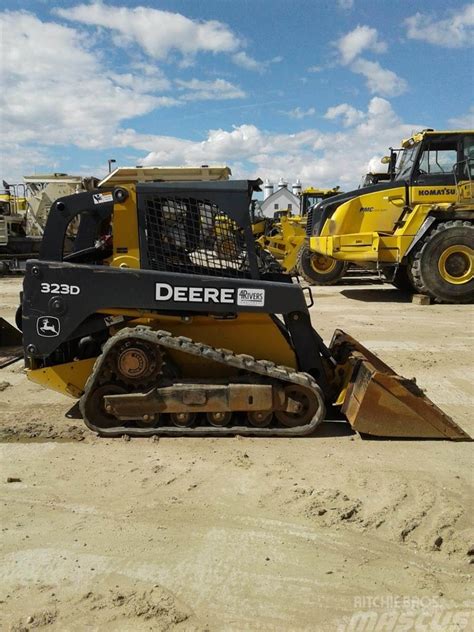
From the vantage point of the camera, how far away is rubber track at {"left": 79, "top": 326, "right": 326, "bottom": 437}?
398 centimetres

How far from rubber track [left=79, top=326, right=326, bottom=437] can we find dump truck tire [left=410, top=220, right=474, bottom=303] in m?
7.49

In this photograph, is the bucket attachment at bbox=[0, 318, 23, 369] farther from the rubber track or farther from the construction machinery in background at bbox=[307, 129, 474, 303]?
the construction machinery in background at bbox=[307, 129, 474, 303]

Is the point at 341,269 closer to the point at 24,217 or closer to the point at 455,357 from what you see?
the point at 455,357

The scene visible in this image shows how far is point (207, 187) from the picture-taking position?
4.12 metres

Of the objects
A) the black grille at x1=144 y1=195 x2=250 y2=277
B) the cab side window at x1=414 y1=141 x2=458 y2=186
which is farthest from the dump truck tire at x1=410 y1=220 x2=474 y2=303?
the black grille at x1=144 y1=195 x2=250 y2=277

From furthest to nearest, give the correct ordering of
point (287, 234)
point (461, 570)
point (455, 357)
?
point (287, 234) → point (455, 357) → point (461, 570)

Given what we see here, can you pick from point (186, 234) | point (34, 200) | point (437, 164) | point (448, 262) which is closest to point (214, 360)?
point (186, 234)

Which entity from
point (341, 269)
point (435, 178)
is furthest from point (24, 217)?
point (435, 178)

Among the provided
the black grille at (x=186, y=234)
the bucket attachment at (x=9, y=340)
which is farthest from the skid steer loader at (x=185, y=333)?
the bucket attachment at (x=9, y=340)

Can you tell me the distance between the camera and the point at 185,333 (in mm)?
4277

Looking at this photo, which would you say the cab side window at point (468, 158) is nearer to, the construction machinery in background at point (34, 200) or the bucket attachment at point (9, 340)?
the construction machinery in background at point (34, 200)

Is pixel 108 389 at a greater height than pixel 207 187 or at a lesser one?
lesser

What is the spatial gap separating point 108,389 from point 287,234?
1216 cm

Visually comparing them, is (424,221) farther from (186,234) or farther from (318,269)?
(186,234)
